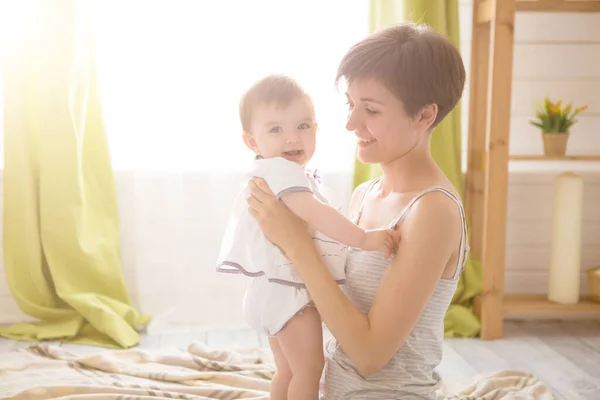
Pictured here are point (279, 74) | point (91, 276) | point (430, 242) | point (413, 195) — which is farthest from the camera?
point (91, 276)

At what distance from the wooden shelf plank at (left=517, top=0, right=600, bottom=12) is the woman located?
5.46 feet

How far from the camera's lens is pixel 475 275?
3.17 metres

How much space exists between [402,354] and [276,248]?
347mm

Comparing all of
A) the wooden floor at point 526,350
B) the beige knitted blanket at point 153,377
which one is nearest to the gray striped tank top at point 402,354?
the beige knitted blanket at point 153,377

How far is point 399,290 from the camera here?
1.34 metres

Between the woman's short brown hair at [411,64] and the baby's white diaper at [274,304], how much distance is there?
1.48 feet

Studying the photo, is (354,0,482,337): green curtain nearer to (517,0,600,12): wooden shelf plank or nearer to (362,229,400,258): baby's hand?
(517,0,600,12): wooden shelf plank

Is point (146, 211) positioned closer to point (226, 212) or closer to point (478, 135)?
point (226, 212)

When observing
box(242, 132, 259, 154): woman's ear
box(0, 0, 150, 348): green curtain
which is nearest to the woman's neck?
box(242, 132, 259, 154): woman's ear

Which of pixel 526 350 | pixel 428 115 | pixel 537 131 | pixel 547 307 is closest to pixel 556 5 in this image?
pixel 537 131

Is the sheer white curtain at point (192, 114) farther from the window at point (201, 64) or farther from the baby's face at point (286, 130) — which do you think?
the baby's face at point (286, 130)

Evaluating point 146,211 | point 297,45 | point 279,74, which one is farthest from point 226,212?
point 279,74

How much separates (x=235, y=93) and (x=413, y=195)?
5.81ft

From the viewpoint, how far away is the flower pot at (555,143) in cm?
298
